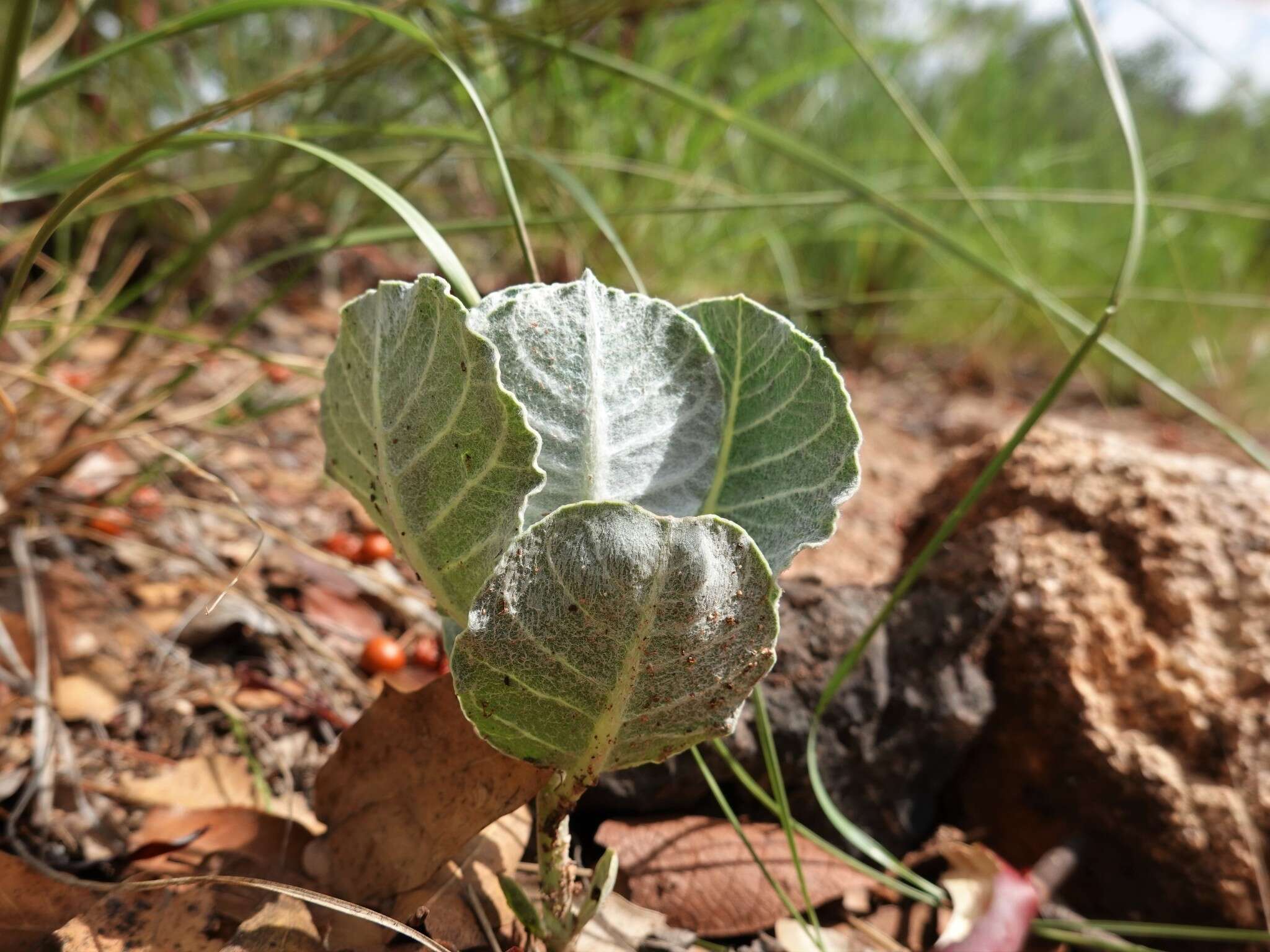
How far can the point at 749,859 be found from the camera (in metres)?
0.71

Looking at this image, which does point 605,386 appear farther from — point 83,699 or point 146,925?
point 83,699

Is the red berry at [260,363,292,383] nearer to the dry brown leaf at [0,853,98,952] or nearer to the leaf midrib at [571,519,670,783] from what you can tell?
the dry brown leaf at [0,853,98,952]

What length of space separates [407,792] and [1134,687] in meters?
0.67

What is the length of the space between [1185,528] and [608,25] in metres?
1.57

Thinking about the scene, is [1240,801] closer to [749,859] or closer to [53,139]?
[749,859]

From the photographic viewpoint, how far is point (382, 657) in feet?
2.85

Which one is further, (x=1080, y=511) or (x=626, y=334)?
(x=1080, y=511)

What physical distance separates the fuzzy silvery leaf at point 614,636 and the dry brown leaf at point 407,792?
85mm

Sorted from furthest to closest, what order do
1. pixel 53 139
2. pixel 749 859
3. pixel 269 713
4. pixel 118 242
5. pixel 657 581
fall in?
pixel 53 139, pixel 118 242, pixel 269 713, pixel 749 859, pixel 657 581

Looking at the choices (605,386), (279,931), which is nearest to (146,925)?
(279,931)

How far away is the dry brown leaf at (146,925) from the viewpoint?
503 millimetres

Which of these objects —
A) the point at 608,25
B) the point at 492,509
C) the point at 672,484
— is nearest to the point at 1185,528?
the point at 672,484

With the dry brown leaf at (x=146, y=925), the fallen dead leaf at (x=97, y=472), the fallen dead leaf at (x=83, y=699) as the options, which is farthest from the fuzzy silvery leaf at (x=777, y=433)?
the fallen dead leaf at (x=97, y=472)

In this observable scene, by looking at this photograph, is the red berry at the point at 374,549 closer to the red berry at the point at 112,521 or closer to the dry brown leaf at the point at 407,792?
the red berry at the point at 112,521
